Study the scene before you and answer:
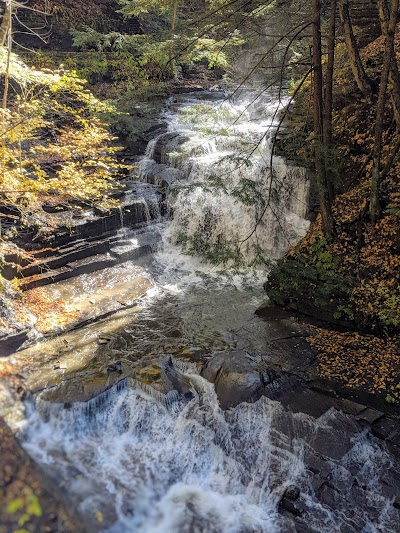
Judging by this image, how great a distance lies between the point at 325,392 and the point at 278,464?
1489 millimetres

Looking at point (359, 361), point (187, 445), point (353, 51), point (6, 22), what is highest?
point (6, 22)

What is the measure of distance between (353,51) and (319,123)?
210cm

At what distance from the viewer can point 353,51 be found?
8852mm

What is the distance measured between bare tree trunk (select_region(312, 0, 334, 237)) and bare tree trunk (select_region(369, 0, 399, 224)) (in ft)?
2.92

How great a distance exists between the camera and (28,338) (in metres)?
7.95

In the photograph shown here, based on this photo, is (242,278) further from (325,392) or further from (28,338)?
(28,338)

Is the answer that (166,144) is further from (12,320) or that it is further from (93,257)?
(12,320)

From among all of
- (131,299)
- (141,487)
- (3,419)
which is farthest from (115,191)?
(141,487)

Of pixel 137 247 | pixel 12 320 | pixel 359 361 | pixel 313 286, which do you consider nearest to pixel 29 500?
pixel 12 320

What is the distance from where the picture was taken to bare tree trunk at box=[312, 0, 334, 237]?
7.54 m

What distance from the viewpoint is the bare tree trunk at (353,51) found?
849cm

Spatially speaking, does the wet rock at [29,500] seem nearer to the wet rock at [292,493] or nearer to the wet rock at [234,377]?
the wet rock at [292,493]

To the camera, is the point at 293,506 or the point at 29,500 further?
the point at 293,506

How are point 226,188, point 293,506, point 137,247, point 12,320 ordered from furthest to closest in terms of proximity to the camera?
1. point 137,247
2. point 226,188
3. point 12,320
4. point 293,506
